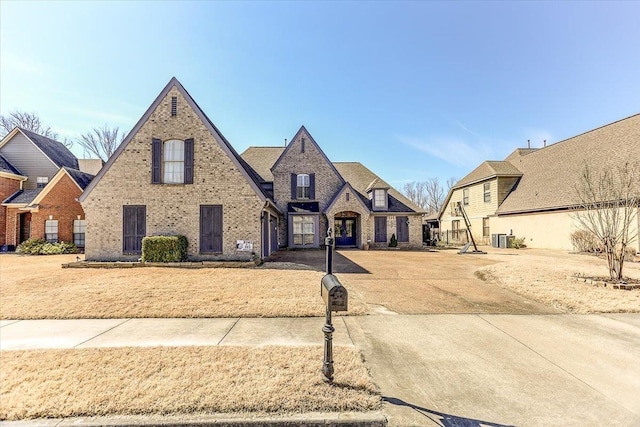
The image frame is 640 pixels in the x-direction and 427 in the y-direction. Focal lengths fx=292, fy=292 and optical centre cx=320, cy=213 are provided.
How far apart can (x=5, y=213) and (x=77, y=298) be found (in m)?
22.5

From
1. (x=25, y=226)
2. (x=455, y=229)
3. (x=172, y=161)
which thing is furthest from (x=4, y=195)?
(x=455, y=229)

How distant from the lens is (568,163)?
71.1 ft

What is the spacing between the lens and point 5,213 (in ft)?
71.5

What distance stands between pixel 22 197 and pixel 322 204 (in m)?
22.7

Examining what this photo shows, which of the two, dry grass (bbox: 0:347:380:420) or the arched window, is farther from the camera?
the arched window

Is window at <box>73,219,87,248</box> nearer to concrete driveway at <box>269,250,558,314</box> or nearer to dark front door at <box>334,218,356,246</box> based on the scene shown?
dark front door at <box>334,218,356,246</box>

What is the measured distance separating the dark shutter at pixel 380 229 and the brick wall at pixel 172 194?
11.9m

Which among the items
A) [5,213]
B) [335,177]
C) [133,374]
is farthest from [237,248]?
[5,213]

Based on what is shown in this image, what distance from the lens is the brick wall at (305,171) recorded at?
909 inches

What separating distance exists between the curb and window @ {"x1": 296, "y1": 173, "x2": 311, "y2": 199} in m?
20.5

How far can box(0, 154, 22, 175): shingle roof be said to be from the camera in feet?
74.1

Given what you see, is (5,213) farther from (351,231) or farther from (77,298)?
(351,231)

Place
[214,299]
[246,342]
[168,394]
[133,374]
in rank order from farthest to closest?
[214,299] < [246,342] < [133,374] < [168,394]

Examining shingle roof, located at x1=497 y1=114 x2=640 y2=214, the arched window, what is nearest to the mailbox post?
the arched window
